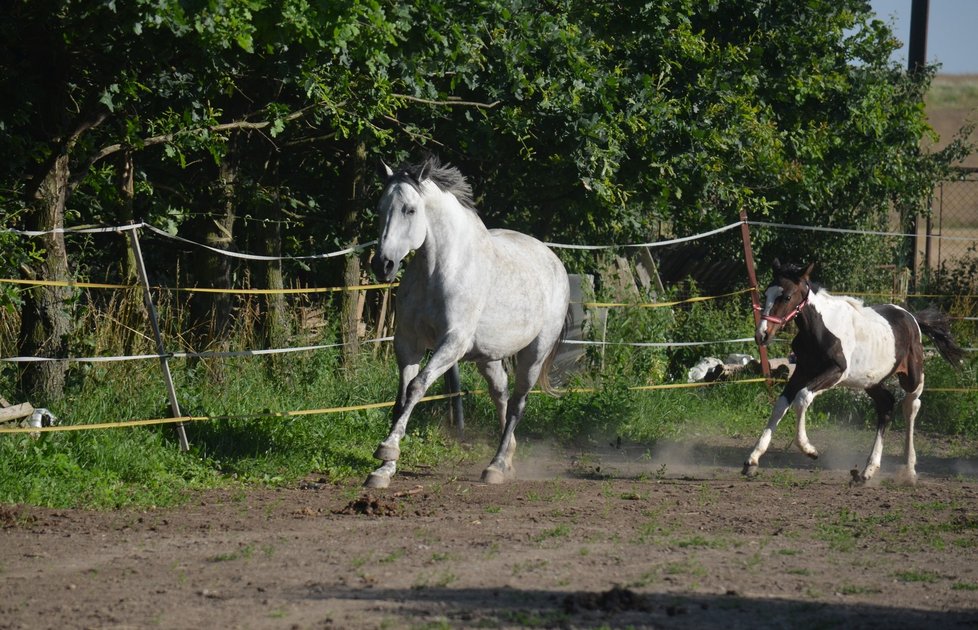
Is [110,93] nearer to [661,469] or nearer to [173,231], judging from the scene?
[173,231]

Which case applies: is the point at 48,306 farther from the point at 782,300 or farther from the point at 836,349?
the point at 836,349

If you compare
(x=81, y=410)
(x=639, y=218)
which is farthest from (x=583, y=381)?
(x=81, y=410)

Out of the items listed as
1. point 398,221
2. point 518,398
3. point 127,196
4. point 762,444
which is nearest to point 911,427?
point 762,444

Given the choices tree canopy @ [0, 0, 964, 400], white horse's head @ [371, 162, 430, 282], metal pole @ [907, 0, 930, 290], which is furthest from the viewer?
metal pole @ [907, 0, 930, 290]

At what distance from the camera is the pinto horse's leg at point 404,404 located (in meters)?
7.32

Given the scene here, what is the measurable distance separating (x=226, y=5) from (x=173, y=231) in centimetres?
339

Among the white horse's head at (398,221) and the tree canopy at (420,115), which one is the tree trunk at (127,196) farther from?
the white horse's head at (398,221)

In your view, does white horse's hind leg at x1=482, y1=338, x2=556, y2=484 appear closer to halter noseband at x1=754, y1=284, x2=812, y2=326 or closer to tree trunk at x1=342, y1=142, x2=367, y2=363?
halter noseband at x1=754, y1=284, x2=812, y2=326

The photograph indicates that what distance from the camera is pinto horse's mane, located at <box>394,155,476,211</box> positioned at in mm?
7445

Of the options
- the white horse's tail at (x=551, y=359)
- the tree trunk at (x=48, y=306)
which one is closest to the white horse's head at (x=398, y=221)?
the white horse's tail at (x=551, y=359)

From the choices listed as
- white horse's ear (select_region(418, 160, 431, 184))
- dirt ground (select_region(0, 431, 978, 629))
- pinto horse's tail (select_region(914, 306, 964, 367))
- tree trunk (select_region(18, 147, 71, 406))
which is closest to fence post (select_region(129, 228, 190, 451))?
tree trunk (select_region(18, 147, 71, 406))

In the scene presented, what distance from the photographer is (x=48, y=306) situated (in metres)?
7.81

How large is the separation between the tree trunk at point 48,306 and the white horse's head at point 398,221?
94.6 inches

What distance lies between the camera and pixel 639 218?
12203 mm
